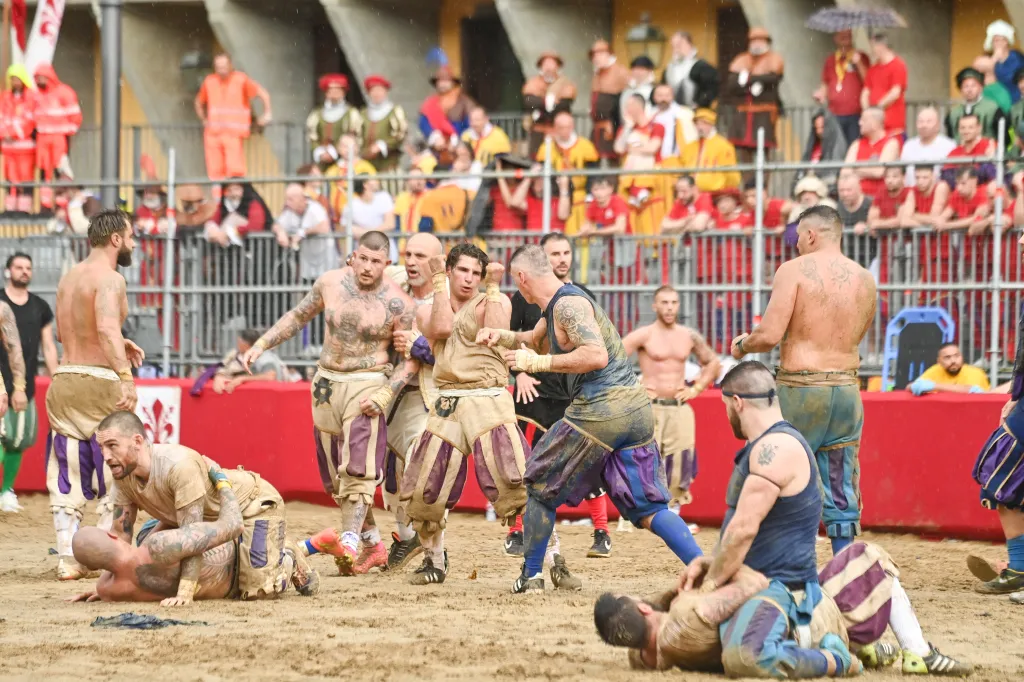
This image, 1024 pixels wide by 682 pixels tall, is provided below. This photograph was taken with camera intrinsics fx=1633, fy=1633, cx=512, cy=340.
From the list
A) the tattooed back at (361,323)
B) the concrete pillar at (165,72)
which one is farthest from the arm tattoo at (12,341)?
the concrete pillar at (165,72)

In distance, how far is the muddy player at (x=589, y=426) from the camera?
8.48m

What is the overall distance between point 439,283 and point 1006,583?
12.0 ft

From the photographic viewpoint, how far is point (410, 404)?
10266 millimetres

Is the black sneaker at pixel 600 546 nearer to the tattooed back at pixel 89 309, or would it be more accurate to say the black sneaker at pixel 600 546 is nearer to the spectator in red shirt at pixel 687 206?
the spectator in red shirt at pixel 687 206

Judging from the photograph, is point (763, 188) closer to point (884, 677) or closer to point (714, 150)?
point (714, 150)

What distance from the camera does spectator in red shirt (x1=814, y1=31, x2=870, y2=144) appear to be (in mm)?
15703

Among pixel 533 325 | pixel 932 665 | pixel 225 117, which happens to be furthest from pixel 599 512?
pixel 225 117

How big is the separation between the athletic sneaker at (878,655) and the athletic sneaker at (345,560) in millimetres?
3703

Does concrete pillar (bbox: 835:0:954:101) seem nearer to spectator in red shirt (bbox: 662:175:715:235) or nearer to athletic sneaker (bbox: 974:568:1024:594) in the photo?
spectator in red shirt (bbox: 662:175:715:235)

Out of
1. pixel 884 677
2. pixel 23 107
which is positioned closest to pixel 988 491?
pixel 884 677

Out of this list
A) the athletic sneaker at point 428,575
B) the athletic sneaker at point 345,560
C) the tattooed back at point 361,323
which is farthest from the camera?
the tattooed back at point 361,323

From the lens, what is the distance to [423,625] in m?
7.96

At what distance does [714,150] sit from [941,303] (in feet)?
12.8

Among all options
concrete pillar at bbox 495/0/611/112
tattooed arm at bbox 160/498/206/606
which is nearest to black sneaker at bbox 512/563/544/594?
tattooed arm at bbox 160/498/206/606
